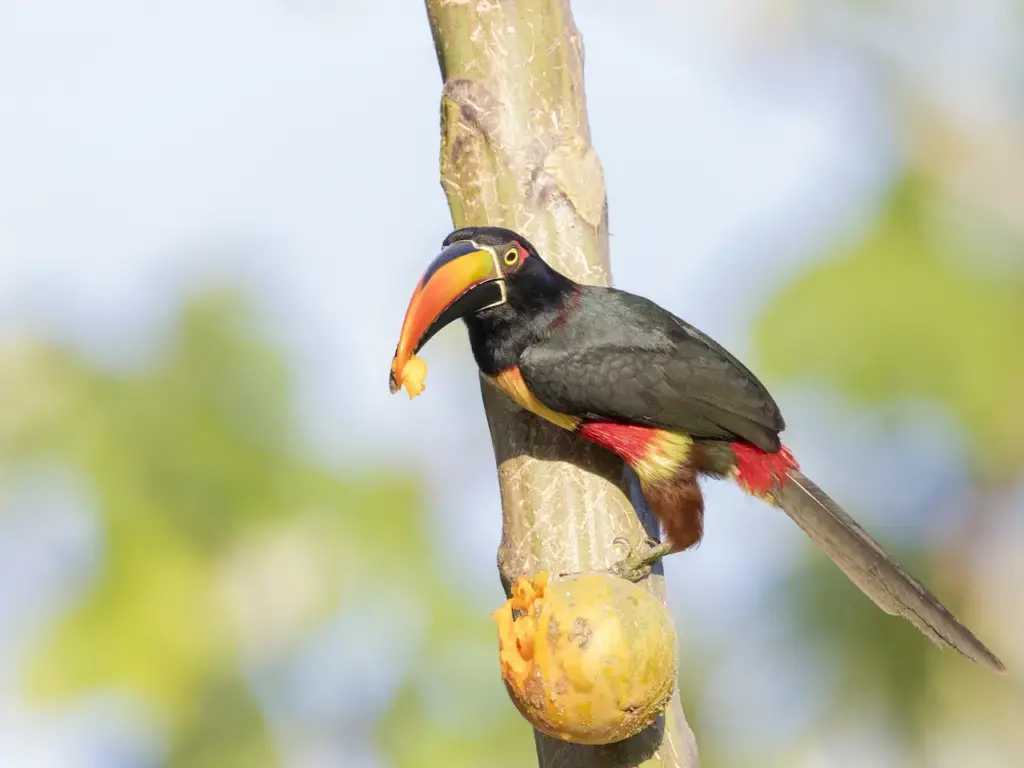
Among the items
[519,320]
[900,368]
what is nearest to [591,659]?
[519,320]

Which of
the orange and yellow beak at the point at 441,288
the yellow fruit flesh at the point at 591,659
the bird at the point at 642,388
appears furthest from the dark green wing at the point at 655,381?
the yellow fruit flesh at the point at 591,659

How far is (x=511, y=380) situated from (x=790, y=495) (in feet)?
3.47

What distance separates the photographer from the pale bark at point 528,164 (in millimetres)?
3721

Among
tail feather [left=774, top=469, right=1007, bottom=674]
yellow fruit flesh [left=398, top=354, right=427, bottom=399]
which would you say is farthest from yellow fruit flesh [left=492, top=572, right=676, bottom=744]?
tail feather [left=774, top=469, right=1007, bottom=674]

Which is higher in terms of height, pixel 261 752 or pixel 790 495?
pixel 790 495

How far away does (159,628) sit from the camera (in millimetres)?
9594

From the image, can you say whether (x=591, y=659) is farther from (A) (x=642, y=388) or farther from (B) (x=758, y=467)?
(B) (x=758, y=467)

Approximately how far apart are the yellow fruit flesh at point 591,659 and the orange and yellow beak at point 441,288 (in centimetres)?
90

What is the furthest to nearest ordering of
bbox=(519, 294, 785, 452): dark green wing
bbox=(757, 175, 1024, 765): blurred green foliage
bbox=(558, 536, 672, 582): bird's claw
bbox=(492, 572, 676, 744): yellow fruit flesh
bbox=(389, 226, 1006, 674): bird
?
bbox=(757, 175, 1024, 765): blurred green foliage → bbox=(519, 294, 785, 452): dark green wing → bbox=(389, 226, 1006, 674): bird → bbox=(558, 536, 672, 582): bird's claw → bbox=(492, 572, 676, 744): yellow fruit flesh

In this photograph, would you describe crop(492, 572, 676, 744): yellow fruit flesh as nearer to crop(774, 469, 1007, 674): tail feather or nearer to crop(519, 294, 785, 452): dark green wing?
crop(519, 294, 785, 452): dark green wing

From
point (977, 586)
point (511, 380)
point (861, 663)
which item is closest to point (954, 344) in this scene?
point (977, 586)

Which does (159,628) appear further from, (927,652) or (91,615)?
(927,652)

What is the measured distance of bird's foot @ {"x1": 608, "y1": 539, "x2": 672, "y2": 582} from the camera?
346 centimetres

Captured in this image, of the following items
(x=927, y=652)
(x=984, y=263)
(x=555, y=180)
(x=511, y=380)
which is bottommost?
(x=927, y=652)
